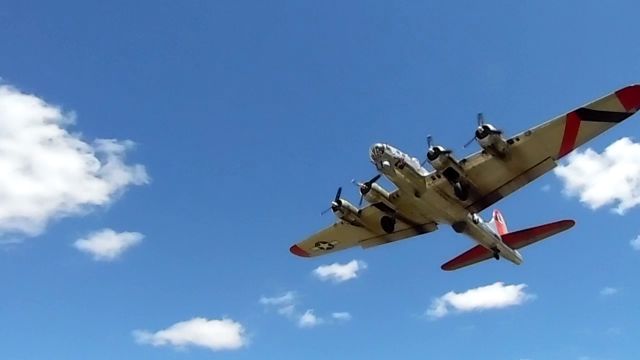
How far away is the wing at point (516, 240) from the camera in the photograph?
4544 cm

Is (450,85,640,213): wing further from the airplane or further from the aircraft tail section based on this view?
the aircraft tail section

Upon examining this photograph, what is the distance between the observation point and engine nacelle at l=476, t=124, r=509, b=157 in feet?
126

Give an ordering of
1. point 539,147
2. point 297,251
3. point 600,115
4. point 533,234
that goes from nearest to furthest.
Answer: point 600,115, point 539,147, point 533,234, point 297,251

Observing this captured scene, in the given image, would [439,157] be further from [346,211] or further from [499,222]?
[499,222]

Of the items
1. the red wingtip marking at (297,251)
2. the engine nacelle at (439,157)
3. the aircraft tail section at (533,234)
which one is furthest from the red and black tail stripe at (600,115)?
the red wingtip marking at (297,251)

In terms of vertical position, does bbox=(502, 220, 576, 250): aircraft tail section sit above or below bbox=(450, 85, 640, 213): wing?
below

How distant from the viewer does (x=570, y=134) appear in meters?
38.1

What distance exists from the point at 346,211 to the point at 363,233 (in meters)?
3.13

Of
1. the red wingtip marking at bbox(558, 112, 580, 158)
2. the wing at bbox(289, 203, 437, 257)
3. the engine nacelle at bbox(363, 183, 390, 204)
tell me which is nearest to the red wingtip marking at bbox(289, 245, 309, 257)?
the wing at bbox(289, 203, 437, 257)

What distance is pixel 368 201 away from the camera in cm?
4394

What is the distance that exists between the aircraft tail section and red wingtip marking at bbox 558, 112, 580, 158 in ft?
23.3

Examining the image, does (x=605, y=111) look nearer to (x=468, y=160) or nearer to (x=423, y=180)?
(x=468, y=160)

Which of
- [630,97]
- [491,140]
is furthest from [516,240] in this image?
[630,97]

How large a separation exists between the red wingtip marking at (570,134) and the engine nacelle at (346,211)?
539 inches
